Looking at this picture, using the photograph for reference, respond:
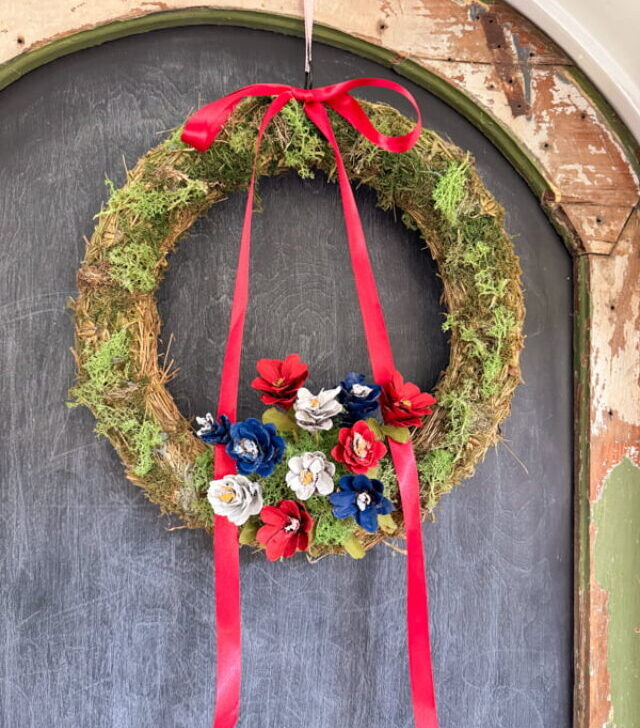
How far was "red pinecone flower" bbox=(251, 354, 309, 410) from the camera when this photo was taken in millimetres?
939

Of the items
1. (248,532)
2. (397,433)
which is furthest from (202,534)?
(397,433)

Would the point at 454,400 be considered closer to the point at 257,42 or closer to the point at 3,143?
the point at 257,42

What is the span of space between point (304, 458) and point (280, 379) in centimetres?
12


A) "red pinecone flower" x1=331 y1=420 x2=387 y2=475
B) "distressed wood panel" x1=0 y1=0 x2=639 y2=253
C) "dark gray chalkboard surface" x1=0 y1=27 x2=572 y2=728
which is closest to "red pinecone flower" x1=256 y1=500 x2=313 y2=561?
"red pinecone flower" x1=331 y1=420 x2=387 y2=475

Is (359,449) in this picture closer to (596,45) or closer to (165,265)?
(165,265)

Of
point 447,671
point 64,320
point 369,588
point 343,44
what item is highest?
point 343,44

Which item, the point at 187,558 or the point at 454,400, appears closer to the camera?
the point at 454,400

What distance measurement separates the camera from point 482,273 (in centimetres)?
103

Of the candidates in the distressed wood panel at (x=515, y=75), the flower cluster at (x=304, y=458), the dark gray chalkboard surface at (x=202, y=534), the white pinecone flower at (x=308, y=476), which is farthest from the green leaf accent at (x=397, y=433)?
the distressed wood panel at (x=515, y=75)

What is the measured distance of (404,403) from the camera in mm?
938

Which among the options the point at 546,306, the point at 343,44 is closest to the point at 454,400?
the point at 546,306

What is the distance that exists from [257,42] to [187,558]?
923mm

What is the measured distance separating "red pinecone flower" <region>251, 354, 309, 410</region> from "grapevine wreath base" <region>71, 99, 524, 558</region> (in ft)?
0.22

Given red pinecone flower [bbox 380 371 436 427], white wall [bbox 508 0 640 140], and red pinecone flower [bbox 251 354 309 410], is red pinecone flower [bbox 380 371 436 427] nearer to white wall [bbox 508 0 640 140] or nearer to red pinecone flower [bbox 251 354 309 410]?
red pinecone flower [bbox 251 354 309 410]
